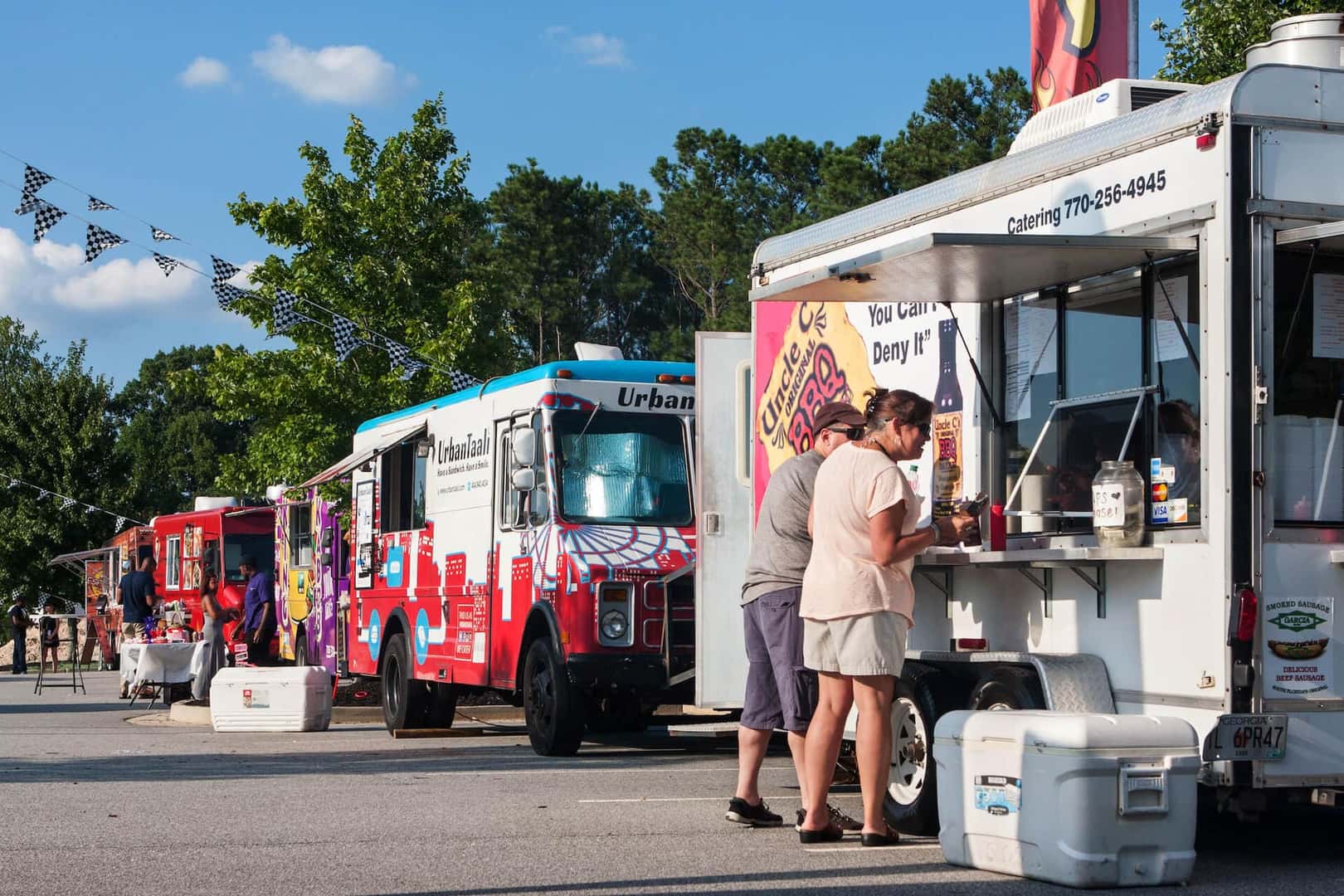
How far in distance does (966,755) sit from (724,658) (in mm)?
3732

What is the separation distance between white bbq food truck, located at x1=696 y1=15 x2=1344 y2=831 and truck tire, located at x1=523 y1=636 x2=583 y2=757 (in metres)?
3.94

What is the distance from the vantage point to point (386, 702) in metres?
15.4

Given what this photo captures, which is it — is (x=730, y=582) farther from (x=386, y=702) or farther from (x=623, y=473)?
(x=386, y=702)

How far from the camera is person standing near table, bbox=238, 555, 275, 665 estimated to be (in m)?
19.1

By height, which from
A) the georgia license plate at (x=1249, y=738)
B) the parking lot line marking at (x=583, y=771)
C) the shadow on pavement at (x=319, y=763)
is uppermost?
the georgia license plate at (x=1249, y=738)

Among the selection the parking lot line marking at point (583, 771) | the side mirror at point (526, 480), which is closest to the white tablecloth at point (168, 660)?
the side mirror at point (526, 480)

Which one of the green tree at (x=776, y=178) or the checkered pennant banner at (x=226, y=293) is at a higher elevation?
the green tree at (x=776, y=178)

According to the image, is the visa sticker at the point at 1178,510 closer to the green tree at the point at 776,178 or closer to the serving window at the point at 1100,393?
the serving window at the point at 1100,393

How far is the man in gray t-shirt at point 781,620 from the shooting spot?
25.8 feet

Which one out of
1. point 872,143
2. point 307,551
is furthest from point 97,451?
point 307,551

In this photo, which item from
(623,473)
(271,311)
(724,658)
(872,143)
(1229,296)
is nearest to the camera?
(1229,296)

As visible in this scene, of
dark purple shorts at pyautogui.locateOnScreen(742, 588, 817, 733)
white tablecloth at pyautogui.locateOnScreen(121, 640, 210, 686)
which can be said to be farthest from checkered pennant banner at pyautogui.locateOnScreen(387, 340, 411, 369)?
dark purple shorts at pyautogui.locateOnScreen(742, 588, 817, 733)

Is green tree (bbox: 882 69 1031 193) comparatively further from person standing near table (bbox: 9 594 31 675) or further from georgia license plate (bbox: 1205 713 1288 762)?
georgia license plate (bbox: 1205 713 1288 762)

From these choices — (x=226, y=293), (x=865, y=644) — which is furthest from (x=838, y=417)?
(x=226, y=293)
